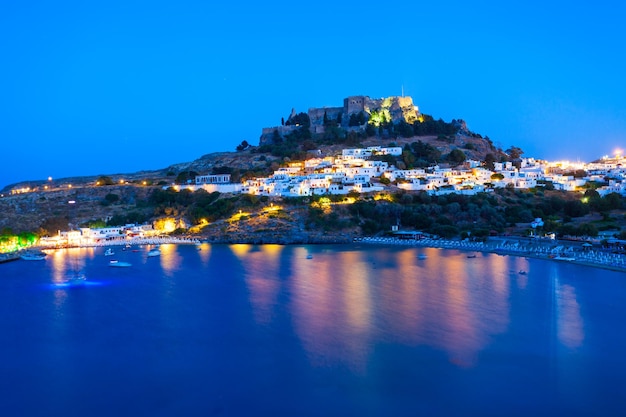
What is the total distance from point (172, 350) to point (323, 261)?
1474 centimetres

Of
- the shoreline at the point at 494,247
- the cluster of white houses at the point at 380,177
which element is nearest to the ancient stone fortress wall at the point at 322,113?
the cluster of white houses at the point at 380,177

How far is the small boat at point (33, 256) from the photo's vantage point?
33719 millimetres

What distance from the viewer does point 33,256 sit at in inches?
1348

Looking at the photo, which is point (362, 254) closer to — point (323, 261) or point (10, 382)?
point (323, 261)

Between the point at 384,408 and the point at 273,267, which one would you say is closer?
the point at 384,408

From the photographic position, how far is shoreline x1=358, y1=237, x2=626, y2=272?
81.2 ft

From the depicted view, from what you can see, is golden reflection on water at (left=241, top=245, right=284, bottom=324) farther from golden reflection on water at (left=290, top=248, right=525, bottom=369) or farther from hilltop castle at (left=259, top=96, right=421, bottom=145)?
hilltop castle at (left=259, top=96, right=421, bottom=145)

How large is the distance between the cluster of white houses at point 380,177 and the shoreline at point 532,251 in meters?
9.73

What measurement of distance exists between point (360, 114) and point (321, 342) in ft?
165

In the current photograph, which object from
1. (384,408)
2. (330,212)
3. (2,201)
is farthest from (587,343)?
(2,201)

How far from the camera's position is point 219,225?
41.5 meters

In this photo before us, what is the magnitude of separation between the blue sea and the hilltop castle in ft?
126

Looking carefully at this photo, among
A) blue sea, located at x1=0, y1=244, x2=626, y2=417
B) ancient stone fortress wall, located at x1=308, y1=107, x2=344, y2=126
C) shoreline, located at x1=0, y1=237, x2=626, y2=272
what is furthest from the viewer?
ancient stone fortress wall, located at x1=308, y1=107, x2=344, y2=126

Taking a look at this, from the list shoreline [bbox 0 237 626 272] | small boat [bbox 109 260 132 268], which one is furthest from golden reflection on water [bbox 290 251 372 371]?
small boat [bbox 109 260 132 268]
